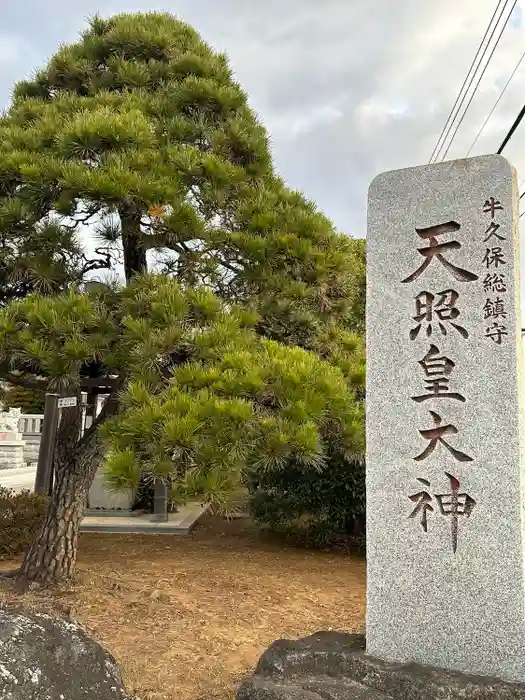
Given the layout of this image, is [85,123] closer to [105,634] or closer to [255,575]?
[105,634]

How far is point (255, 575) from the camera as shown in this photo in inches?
200

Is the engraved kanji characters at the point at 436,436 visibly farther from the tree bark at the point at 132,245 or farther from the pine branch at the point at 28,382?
the pine branch at the point at 28,382

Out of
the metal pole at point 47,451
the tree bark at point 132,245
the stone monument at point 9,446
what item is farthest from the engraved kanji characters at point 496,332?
the stone monument at point 9,446

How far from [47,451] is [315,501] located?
3945 mm

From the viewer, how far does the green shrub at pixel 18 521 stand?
547 cm

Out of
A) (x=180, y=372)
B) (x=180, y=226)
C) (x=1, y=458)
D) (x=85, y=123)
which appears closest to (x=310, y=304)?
(x=180, y=226)

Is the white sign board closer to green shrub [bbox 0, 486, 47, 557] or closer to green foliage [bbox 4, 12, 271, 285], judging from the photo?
green foliage [bbox 4, 12, 271, 285]

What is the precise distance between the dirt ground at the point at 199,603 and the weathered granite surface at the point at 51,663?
2.71 ft

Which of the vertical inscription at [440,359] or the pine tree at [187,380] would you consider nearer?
the pine tree at [187,380]

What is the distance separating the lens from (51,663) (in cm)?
202

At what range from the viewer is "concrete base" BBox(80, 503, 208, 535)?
724 centimetres

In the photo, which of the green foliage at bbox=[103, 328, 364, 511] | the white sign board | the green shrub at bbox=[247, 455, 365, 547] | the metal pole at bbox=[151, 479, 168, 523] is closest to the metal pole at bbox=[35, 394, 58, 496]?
the metal pole at bbox=[151, 479, 168, 523]

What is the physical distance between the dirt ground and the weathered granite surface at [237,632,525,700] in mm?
490

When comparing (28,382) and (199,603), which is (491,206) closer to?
(28,382)
